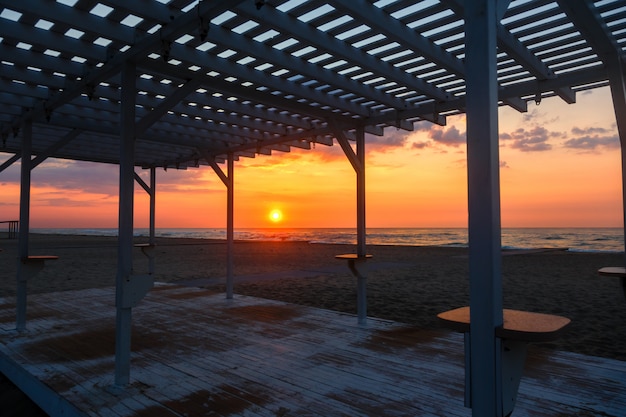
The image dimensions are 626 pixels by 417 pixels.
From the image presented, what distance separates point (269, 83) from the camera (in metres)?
5.46

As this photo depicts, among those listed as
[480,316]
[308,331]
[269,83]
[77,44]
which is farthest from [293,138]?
[480,316]

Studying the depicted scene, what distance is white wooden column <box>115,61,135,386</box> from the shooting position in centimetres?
434

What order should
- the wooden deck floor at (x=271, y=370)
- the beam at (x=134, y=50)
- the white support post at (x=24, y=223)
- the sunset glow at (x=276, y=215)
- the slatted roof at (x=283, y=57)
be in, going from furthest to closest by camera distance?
the sunset glow at (x=276, y=215) < the white support post at (x=24, y=223) < the slatted roof at (x=283, y=57) < the wooden deck floor at (x=271, y=370) < the beam at (x=134, y=50)

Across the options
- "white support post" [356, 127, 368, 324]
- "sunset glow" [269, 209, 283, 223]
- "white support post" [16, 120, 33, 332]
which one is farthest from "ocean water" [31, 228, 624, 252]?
"sunset glow" [269, 209, 283, 223]

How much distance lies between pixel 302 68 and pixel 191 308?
519 centimetres

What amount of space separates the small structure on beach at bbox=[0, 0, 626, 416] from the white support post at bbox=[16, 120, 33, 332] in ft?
0.09

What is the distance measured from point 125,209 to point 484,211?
12.0ft

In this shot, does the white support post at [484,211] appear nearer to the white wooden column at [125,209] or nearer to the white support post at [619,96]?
the white support post at [619,96]

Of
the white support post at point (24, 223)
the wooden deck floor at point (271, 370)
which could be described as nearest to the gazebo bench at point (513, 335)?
the wooden deck floor at point (271, 370)

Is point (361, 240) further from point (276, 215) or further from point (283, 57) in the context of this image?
point (276, 215)

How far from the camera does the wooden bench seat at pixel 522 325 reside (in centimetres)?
200

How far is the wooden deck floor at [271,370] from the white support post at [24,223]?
353 mm

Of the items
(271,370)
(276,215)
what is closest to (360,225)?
(271,370)

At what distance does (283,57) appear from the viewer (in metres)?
4.84
